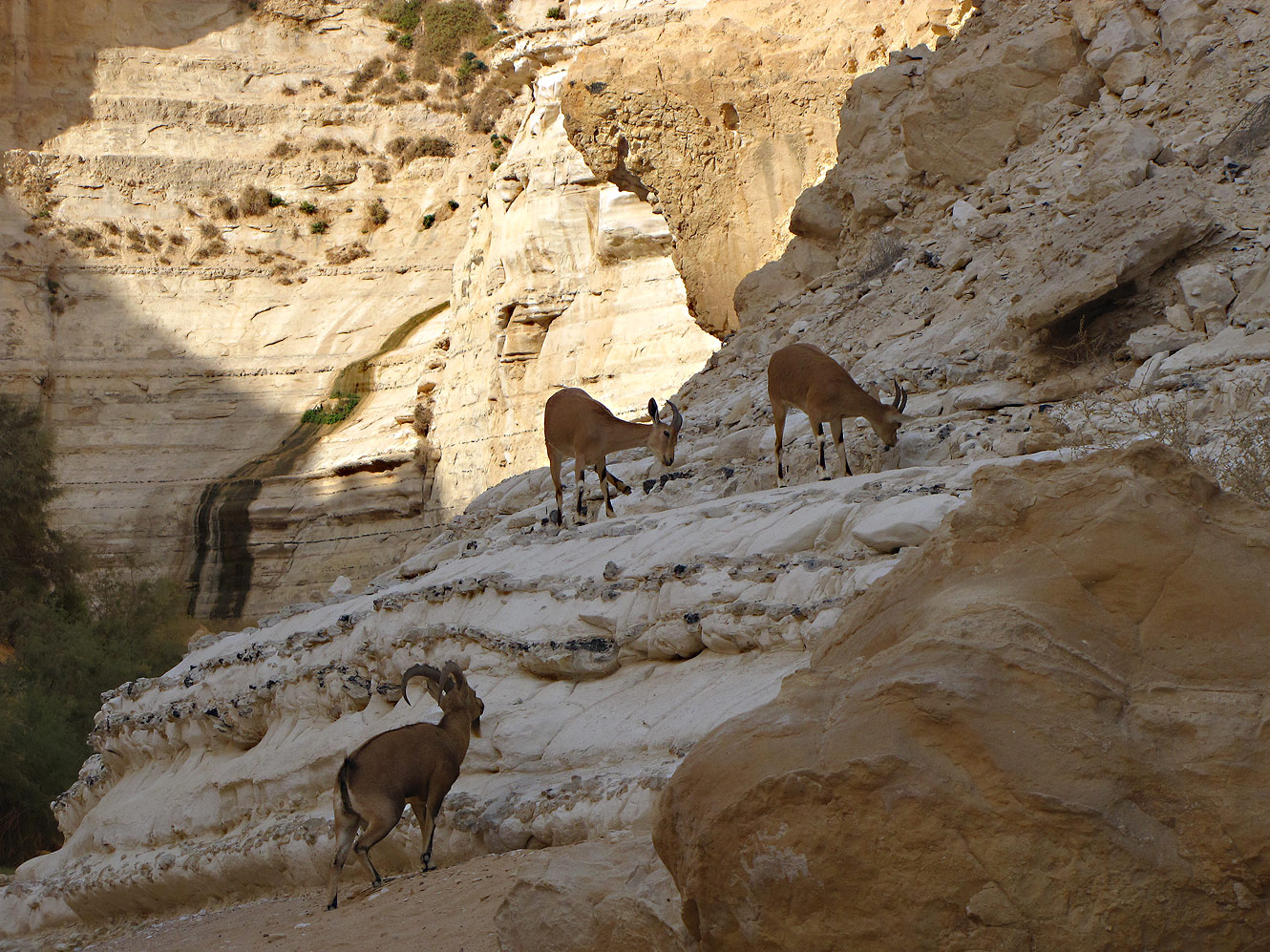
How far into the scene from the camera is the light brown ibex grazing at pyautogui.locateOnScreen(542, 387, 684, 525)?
11.8 meters

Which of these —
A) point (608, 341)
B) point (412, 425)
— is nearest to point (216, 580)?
point (412, 425)

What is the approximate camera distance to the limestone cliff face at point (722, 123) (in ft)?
70.4

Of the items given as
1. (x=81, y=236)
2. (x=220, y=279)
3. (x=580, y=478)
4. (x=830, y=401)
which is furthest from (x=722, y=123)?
(x=81, y=236)

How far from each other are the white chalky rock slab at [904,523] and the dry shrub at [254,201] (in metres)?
35.5

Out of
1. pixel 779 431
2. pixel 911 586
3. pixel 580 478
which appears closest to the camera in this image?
pixel 911 586

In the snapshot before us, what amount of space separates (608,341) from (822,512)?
2147cm

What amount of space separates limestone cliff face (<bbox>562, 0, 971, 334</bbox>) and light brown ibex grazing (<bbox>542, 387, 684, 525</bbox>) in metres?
10.3

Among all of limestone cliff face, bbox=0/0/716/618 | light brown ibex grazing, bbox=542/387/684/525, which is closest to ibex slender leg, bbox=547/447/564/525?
light brown ibex grazing, bbox=542/387/684/525

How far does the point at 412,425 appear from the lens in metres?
33.9

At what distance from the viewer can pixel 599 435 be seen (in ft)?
38.7

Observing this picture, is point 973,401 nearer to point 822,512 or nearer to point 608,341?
point 822,512

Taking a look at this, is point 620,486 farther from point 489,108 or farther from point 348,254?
point 489,108

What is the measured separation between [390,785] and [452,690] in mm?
873

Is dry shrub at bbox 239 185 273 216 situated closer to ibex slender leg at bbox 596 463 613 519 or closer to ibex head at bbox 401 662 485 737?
ibex slender leg at bbox 596 463 613 519
